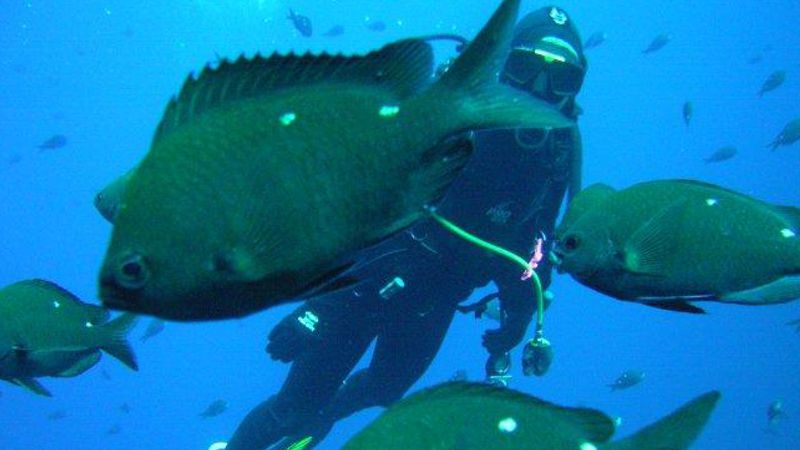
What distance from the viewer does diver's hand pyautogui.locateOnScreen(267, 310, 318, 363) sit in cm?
629

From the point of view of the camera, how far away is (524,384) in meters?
Result: 41.8

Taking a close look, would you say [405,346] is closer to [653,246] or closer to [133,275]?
[653,246]

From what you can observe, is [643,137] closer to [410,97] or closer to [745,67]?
[745,67]

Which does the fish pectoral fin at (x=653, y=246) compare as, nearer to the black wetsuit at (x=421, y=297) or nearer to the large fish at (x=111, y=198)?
the large fish at (x=111, y=198)

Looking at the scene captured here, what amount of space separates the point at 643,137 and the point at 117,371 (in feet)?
282

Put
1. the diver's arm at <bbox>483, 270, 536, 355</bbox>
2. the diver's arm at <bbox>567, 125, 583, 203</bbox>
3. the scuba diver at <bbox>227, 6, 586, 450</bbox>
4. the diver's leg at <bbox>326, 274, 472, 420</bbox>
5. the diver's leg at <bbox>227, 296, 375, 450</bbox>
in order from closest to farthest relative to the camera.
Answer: the scuba diver at <bbox>227, 6, 586, 450</bbox> < the diver's arm at <bbox>567, 125, 583, 203</bbox> < the diver's arm at <bbox>483, 270, 536, 355</bbox> < the diver's leg at <bbox>326, 274, 472, 420</bbox> < the diver's leg at <bbox>227, 296, 375, 450</bbox>

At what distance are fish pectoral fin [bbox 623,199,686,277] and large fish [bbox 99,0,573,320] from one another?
0.54m

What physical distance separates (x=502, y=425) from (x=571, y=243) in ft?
1.84

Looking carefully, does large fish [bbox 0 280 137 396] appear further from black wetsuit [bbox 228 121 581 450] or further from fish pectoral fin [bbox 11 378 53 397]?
black wetsuit [bbox 228 121 581 450]

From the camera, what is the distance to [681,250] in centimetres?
170

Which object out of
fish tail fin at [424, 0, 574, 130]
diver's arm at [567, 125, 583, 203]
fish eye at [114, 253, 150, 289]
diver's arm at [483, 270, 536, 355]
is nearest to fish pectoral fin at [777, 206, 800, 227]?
fish tail fin at [424, 0, 574, 130]

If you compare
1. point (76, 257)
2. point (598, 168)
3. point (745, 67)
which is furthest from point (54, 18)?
point (745, 67)

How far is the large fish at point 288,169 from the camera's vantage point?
112cm

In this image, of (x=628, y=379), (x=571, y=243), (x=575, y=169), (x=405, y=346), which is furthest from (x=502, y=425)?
(x=628, y=379)
